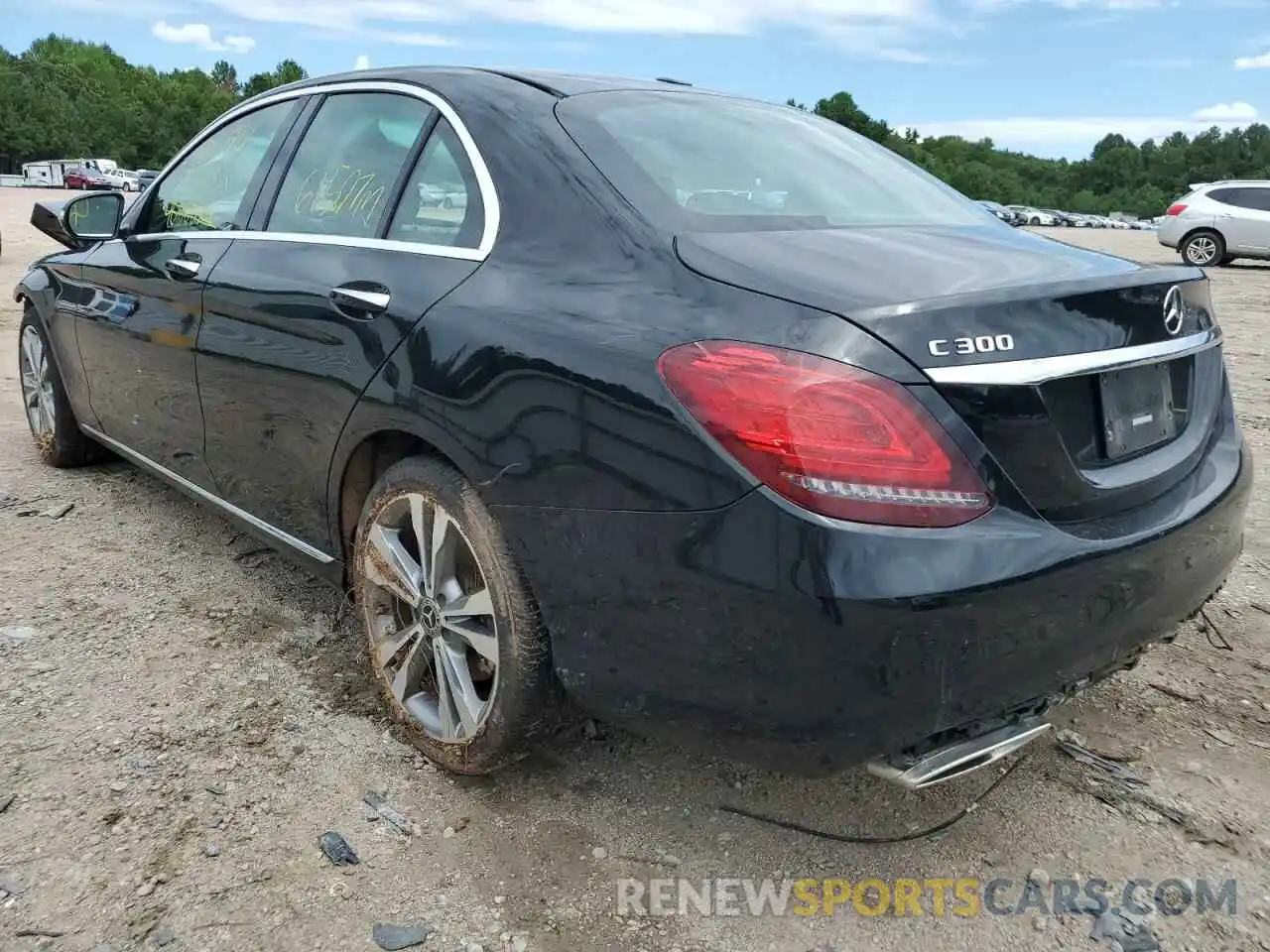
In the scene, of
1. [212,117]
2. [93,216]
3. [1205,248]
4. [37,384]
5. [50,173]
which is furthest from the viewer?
[212,117]

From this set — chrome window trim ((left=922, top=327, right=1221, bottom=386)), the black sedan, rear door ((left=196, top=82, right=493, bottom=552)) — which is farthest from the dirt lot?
chrome window trim ((left=922, top=327, right=1221, bottom=386))

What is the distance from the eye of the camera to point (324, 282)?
270 centimetres

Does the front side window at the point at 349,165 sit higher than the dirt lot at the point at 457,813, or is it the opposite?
the front side window at the point at 349,165

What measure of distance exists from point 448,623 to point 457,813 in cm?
43

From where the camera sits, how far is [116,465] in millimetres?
4980

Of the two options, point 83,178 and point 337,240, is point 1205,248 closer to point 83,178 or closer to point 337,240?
point 337,240

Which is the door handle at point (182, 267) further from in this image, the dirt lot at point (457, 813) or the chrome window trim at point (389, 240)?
the dirt lot at point (457, 813)

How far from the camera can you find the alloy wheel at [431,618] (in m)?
2.35

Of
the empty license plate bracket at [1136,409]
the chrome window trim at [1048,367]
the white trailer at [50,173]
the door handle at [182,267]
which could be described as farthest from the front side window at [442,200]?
the white trailer at [50,173]

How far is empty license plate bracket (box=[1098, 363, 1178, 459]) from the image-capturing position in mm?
1981

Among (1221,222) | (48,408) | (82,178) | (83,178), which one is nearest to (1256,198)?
(1221,222)

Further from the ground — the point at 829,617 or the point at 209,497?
the point at 829,617

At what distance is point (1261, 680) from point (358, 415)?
264 cm

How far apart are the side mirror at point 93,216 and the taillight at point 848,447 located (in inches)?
131
